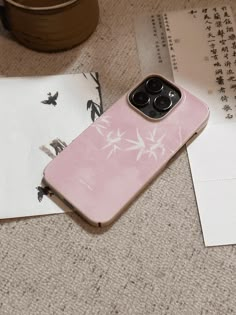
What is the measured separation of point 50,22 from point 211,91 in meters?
0.20

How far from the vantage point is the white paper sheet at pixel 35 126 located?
1.64 ft

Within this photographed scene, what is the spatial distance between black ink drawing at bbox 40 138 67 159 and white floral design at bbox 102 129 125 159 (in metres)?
0.05

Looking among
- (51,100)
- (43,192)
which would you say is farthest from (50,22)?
(43,192)

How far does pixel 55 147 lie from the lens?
526mm

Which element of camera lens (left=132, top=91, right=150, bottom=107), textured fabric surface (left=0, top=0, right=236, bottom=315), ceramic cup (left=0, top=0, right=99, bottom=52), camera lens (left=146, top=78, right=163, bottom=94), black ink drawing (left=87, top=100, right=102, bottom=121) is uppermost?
ceramic cup (left=0, top=0, right=99, bottom=52)

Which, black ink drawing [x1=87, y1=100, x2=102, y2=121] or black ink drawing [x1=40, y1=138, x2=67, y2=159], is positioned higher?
black ink drawing [x1=87, y1=100, x2=102, y2=121]

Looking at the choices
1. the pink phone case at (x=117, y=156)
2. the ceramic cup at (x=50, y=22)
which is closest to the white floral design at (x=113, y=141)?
the pink phone case at (x=117, y=156)

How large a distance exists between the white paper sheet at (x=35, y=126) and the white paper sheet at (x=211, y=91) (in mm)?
95

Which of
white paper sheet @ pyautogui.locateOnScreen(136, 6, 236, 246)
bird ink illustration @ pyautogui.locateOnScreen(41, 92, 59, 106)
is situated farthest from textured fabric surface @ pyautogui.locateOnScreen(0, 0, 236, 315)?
bird ink illustration @ pyautogui.locateOnScreen(41, 92, 59, 106)

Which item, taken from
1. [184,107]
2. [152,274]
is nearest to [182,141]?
[184,107]

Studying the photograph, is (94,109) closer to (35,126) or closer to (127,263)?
(35,126)

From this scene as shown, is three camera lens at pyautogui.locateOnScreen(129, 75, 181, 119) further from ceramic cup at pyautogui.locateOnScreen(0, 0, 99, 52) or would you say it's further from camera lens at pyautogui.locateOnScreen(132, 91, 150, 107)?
ceramic cup at pyautogui.locateOnScreen(0, 0, 99, 52)

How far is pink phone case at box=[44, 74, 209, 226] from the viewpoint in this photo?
48 cm

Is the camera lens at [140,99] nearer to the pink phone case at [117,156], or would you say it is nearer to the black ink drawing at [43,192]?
Answer: the pink phone case at [117,156]
